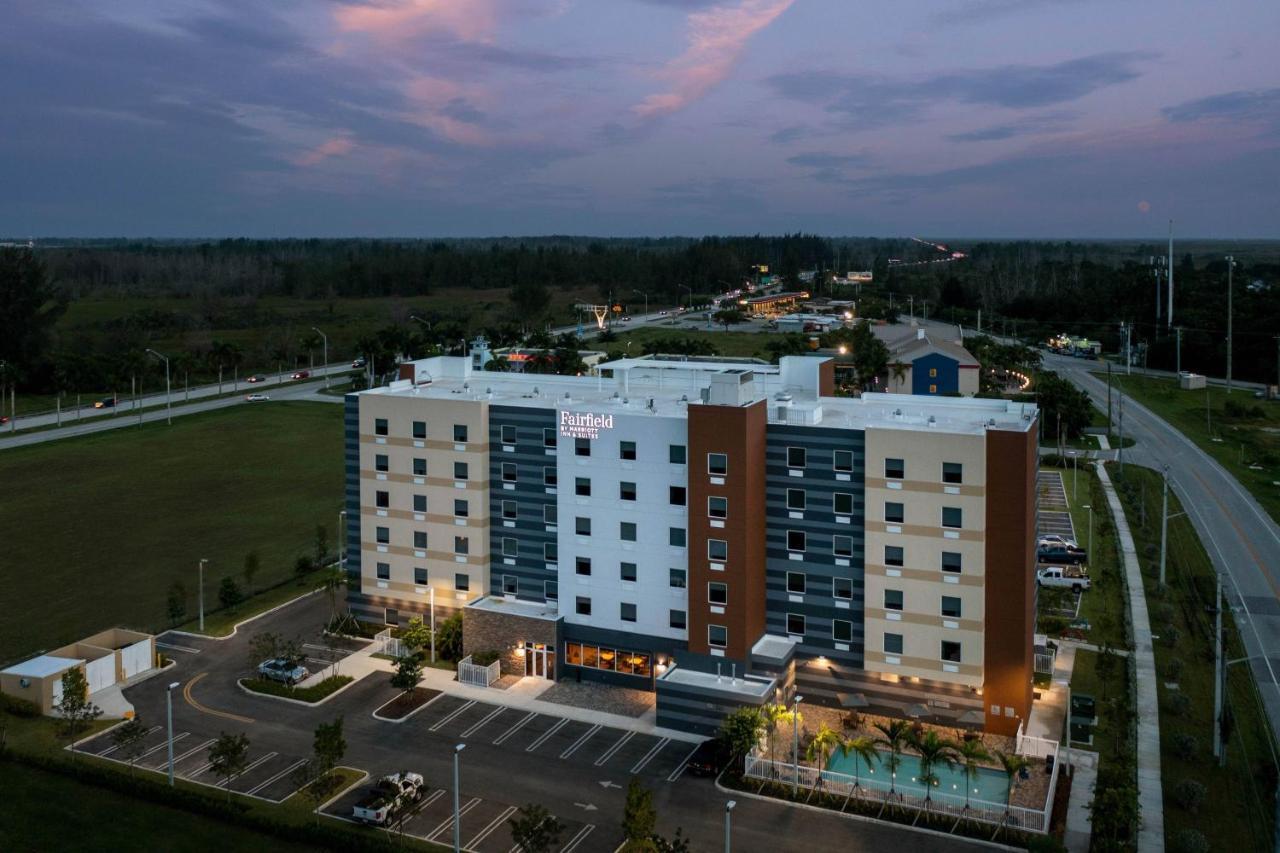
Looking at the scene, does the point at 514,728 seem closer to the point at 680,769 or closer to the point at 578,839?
the point at 680,769

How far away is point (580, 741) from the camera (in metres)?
47.1

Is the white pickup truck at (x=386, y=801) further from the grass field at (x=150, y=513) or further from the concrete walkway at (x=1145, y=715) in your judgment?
the grass field at (x=150, y=513)

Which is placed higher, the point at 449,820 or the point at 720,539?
the point at 720,539

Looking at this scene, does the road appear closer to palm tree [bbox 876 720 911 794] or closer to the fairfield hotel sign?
palm tree [bbox 876 720 911 794]

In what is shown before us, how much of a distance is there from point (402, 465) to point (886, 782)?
31.1m

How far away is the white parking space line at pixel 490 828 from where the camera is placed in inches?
1531

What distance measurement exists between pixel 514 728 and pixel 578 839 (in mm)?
10291

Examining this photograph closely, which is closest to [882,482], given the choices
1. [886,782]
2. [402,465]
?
[886,782]

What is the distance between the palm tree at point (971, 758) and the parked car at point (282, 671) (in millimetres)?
32222

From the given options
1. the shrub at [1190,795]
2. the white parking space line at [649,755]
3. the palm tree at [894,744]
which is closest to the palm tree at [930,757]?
the palm tree at [894,744]

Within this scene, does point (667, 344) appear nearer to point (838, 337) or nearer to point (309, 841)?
point (838, 337)

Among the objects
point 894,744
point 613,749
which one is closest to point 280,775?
point 613,749

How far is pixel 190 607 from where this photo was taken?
213 feet

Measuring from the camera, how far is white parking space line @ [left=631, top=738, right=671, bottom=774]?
44531mm
